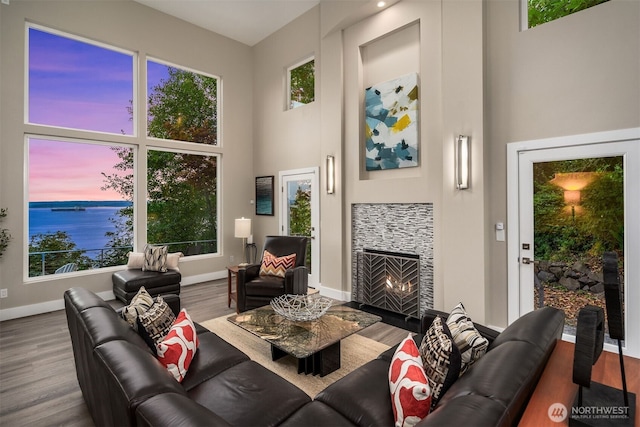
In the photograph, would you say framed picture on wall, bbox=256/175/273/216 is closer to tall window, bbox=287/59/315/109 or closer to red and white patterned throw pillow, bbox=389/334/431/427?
tall window, bbox=287/59/315/109

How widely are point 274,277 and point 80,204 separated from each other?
3299mm

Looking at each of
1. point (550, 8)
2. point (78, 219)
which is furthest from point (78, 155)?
point (550, 8)

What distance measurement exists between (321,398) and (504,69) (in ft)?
12.1

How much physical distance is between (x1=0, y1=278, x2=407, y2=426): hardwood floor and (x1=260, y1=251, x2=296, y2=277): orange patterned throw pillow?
2.55ft

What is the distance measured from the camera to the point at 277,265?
439 cm

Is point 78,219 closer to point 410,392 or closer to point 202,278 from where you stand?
point 202,278

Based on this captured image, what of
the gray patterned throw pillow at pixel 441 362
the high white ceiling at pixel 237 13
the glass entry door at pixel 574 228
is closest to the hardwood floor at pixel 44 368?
the glass entry door at pixel 574 228

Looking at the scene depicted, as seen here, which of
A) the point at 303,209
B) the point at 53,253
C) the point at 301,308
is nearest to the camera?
the point at 301,308

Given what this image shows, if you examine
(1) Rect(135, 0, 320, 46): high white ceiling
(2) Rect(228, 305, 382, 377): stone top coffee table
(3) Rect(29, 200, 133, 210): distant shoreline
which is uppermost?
(1) Rect(135, 0, 320, 46): high white ceiling

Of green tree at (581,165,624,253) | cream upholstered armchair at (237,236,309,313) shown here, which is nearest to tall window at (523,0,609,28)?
green tree at (581,165,624,253)

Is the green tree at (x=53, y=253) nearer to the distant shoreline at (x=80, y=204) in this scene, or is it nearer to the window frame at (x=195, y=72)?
the distant shoreline at (x=80, y=204)

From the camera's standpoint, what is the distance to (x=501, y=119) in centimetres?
348

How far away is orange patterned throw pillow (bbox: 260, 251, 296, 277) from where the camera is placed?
436cm

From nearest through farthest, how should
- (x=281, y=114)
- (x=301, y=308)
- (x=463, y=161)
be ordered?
(x=301, y=308) → (x=463, y=161) → (x=281, y=114)
